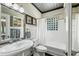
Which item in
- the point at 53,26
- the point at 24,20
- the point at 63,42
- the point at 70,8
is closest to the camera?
the point at 70,8

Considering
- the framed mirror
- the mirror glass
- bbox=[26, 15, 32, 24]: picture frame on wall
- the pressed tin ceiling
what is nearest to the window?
the pressed tin ceiling

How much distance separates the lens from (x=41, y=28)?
5.33 feet

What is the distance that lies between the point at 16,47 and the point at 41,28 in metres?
0.58

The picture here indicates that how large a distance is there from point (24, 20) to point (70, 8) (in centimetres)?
88

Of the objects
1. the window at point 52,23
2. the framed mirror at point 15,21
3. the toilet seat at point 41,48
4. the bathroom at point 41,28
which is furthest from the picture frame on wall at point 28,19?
the toilet seat at point 41,48

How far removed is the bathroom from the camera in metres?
1.37

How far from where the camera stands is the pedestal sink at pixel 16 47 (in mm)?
1131

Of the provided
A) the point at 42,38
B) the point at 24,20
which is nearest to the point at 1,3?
the point at 24,20

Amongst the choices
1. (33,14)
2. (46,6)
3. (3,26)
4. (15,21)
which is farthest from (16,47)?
(46,6)

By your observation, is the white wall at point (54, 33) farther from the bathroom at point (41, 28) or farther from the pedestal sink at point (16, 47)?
the pedestal sink at point (16, 47)

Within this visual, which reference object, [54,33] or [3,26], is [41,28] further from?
[3,26]

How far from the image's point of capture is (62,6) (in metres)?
1.41

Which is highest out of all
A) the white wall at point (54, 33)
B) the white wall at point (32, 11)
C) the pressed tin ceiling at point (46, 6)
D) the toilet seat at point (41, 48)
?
the pressed tin ceiling at point (46, 6)

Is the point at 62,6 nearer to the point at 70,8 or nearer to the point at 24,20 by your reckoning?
the point at 70,8
